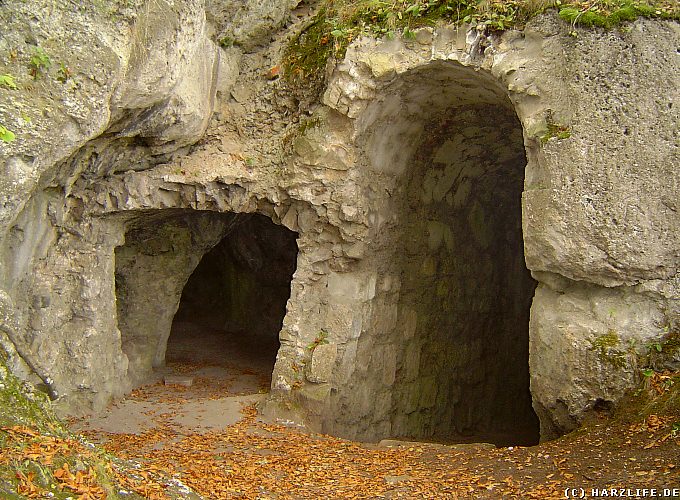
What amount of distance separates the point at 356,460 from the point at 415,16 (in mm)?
4237

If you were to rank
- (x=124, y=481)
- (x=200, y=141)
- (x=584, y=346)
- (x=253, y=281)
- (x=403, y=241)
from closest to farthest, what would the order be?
(x=124, y=481)
(x=584, y=346)
(x=200, y=141)
(x=403, y=241)
(x=253, y=281)

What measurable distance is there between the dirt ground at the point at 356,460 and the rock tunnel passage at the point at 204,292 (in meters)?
1.59

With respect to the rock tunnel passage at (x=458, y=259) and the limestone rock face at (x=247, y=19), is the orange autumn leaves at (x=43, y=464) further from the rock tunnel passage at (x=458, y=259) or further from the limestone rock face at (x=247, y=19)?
the limestone rock face at (x=247, y=19)

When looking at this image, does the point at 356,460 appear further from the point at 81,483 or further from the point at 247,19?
the point at 247,19

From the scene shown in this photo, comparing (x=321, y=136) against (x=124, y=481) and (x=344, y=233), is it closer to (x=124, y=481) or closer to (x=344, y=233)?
(x=344, y=233)

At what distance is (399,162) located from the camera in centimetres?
792

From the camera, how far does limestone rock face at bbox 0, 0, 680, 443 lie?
5734 mm

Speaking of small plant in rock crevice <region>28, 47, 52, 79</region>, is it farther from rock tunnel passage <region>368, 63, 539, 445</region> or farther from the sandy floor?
the sandy floor

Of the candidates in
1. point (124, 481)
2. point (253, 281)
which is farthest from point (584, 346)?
point (253, 281)

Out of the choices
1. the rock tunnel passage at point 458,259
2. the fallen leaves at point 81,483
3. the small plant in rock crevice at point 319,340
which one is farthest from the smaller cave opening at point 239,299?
the fallen leaves at point 81,483

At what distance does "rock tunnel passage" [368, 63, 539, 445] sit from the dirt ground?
7.28 ft

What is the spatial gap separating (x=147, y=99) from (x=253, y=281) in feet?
23.8

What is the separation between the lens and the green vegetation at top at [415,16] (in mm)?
5797

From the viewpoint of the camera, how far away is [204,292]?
14180 mm
